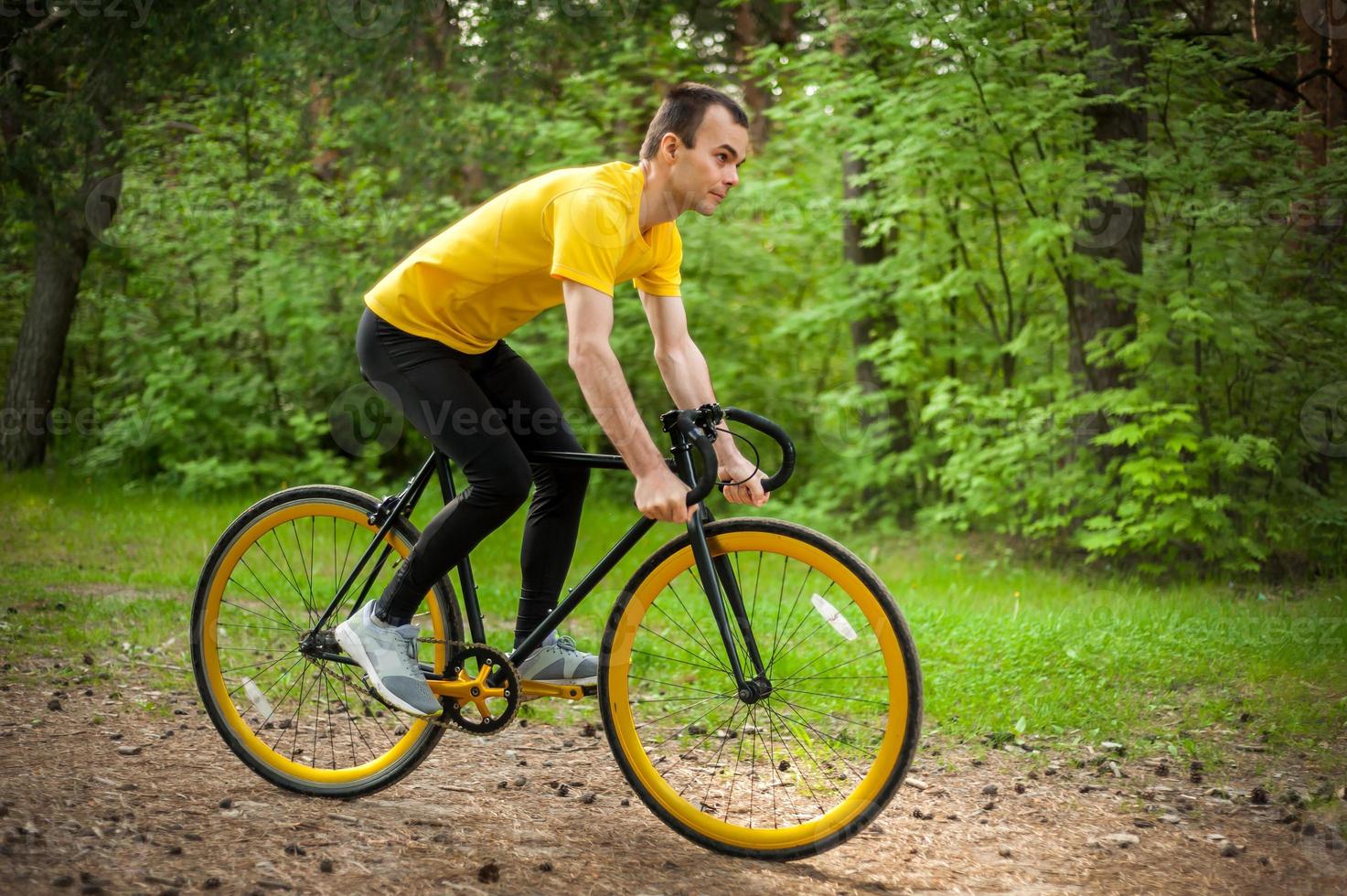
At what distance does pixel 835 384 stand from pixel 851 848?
24.9 feet

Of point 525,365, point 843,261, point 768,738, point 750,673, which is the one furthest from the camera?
point 843,261

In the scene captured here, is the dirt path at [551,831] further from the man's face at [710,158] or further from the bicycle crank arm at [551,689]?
the man's face at [710,158]

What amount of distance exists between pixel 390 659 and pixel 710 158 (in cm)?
161

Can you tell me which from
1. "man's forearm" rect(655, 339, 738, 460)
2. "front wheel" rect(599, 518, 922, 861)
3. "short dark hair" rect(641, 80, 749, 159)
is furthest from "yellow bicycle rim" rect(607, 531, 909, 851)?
"short dark hair" rect(641, 80, 749, 159)

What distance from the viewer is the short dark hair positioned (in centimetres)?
304

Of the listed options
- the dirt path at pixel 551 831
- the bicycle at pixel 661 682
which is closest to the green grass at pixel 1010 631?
the dirt path at pixel 551 831

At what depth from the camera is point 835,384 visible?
10.6 metres

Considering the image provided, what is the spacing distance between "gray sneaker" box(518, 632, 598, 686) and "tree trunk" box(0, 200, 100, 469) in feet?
28.1

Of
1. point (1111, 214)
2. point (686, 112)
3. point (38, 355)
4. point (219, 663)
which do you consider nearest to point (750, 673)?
point (686, 112)

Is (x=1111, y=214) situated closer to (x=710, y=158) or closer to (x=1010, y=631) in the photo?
(x=1010, y=631)

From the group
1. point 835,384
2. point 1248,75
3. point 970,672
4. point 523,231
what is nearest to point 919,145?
point 1248,75

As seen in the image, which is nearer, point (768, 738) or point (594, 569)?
point (594, 569)

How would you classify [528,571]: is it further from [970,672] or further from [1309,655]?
[1309,655]

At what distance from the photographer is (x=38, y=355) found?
10305 millimetres
